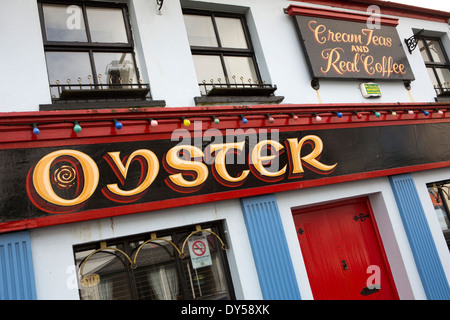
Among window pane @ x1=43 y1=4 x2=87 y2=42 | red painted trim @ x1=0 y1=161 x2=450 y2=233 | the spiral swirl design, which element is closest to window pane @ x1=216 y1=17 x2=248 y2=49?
window pane @ x1=43 y1=4 x2=87 y2=42

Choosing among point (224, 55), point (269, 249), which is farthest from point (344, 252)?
point (224, 55)

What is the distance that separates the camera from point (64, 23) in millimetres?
5570

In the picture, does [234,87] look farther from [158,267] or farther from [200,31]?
[158,267]

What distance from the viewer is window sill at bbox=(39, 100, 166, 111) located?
15.7 feet

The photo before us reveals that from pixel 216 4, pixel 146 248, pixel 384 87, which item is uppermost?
pixel 216 4

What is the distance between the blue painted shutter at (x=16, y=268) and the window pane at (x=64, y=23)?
292 cm

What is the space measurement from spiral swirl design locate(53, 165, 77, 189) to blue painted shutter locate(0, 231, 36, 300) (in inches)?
25.8

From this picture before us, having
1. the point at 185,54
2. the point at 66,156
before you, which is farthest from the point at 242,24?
the point at 66,156

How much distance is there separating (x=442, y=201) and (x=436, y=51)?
12.9 ft

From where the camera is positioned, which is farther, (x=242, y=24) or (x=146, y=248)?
(x=242, y=24)

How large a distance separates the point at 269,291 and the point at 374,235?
9.01ft

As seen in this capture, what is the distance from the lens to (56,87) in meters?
5.16

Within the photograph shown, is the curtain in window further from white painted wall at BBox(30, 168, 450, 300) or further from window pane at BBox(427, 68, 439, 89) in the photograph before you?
window pane at BBox(427, 68, 439, 89)

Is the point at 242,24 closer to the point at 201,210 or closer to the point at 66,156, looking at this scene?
the point at 201,210
